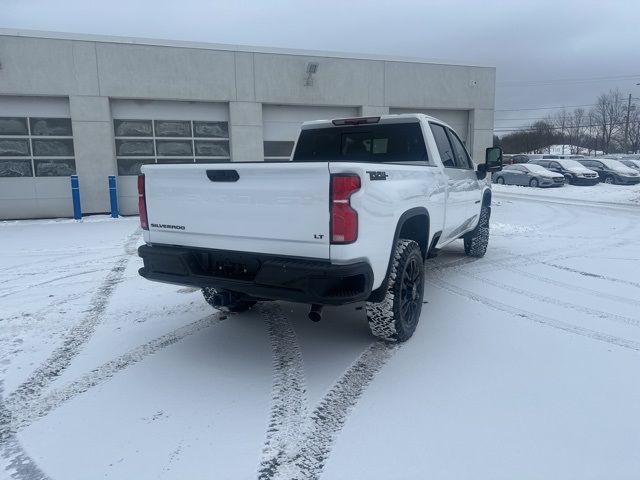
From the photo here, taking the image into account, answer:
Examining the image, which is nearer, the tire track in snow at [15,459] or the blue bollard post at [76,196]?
the tire track in snow at [15,459]

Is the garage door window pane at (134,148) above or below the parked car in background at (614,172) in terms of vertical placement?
above

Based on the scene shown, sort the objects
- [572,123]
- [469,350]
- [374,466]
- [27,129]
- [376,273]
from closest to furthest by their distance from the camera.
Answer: [374,466]
[376,273]
[469,350]
[27,129]
[572,123]

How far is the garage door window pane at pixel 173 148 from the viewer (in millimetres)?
13680

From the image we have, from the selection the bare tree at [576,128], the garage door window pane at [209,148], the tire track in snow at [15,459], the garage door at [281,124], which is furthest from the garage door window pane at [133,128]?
the bare tree at [576,128]

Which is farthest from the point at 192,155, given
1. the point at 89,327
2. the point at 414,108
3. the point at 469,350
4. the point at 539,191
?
the point at 539,191

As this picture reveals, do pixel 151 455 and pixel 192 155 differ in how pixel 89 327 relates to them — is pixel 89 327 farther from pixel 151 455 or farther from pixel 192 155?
pixel 192 155

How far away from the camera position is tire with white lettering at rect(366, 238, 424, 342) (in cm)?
374

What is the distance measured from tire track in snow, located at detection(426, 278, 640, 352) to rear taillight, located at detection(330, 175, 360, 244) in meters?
2.66

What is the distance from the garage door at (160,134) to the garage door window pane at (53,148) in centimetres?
125

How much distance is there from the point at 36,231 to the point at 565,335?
1121 centimetres

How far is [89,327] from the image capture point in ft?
15.1

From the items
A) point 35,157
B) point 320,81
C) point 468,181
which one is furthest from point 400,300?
point 35,157

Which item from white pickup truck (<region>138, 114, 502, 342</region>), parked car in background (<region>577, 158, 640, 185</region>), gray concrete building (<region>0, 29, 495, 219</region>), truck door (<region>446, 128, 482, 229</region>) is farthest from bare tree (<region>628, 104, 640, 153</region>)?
white pickup truck (<region>138, 114, 502, 342</region>)

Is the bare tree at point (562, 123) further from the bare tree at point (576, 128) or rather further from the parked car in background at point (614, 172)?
the parked car in background at point (614, 172)
